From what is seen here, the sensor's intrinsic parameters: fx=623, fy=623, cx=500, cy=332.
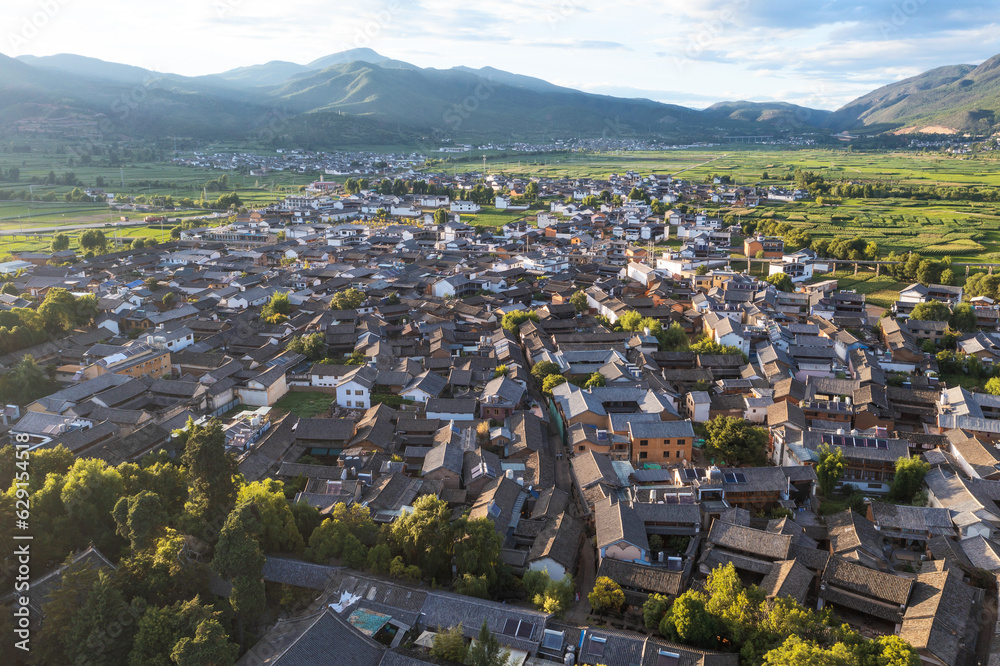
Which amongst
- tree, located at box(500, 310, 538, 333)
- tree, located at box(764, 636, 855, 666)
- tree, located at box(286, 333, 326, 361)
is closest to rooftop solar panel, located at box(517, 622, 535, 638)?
tree, located at box(764, 636, 855, 666)

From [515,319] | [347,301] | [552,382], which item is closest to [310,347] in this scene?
[347,301]

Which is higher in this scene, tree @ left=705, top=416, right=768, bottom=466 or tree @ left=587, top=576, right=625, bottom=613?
tree @ left=705, top=416, right=768, bottom=466

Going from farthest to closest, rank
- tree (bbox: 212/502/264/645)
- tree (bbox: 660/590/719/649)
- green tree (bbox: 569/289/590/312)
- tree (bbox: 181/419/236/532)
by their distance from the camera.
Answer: green tree (bbox: 569/289/590/312) → tree (bbox: 181/419/236/532) → tree (bbox: 212/502/264/645) → tree (bbox: 660/590/719/649)

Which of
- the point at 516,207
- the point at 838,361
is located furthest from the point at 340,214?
the point at 838,361

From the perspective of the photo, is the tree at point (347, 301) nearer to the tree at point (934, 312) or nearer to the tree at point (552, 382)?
the tree at point (552, 382)

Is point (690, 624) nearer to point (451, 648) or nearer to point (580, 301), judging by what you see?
point (451, 648)

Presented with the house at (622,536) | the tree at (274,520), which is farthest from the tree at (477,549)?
the tree at (274,520)

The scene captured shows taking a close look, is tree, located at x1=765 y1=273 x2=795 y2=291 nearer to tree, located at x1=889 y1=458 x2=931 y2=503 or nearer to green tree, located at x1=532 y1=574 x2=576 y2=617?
tree, located at x1=889 y1=458 x2=931 y2=503
